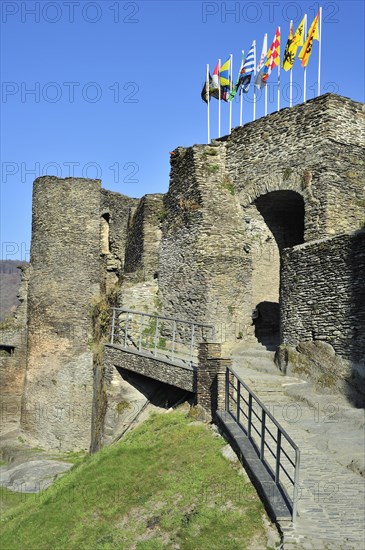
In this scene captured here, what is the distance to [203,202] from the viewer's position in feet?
67.4

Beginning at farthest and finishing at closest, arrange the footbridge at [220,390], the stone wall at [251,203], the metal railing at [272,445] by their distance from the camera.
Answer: the stone wall at [251,203], the footbridge at [220,390], the metal railing at [272,445]

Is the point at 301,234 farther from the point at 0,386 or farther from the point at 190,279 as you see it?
the point at 0,386

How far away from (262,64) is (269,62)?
0.36m

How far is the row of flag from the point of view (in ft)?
66.1

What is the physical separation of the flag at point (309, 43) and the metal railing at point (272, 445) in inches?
452

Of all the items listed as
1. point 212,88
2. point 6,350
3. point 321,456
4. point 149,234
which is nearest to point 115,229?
point 149,234

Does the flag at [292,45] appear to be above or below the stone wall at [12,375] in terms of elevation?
above

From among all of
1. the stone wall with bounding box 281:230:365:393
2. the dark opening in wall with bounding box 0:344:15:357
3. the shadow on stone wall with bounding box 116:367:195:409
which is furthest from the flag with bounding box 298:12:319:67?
the dark opening in wall with bounding box 0:344:15:357

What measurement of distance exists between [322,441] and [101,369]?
10093 millimetres

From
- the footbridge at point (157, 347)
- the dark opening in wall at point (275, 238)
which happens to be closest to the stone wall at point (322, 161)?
the dark opening in wall at point (275, 238)

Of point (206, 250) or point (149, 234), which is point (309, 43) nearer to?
point (206, 250)

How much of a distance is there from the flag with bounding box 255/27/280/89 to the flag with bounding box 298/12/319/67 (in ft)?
3.56

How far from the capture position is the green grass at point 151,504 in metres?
9.91

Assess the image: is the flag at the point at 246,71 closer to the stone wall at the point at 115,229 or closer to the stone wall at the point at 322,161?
the stone wall at the point at 322,161
